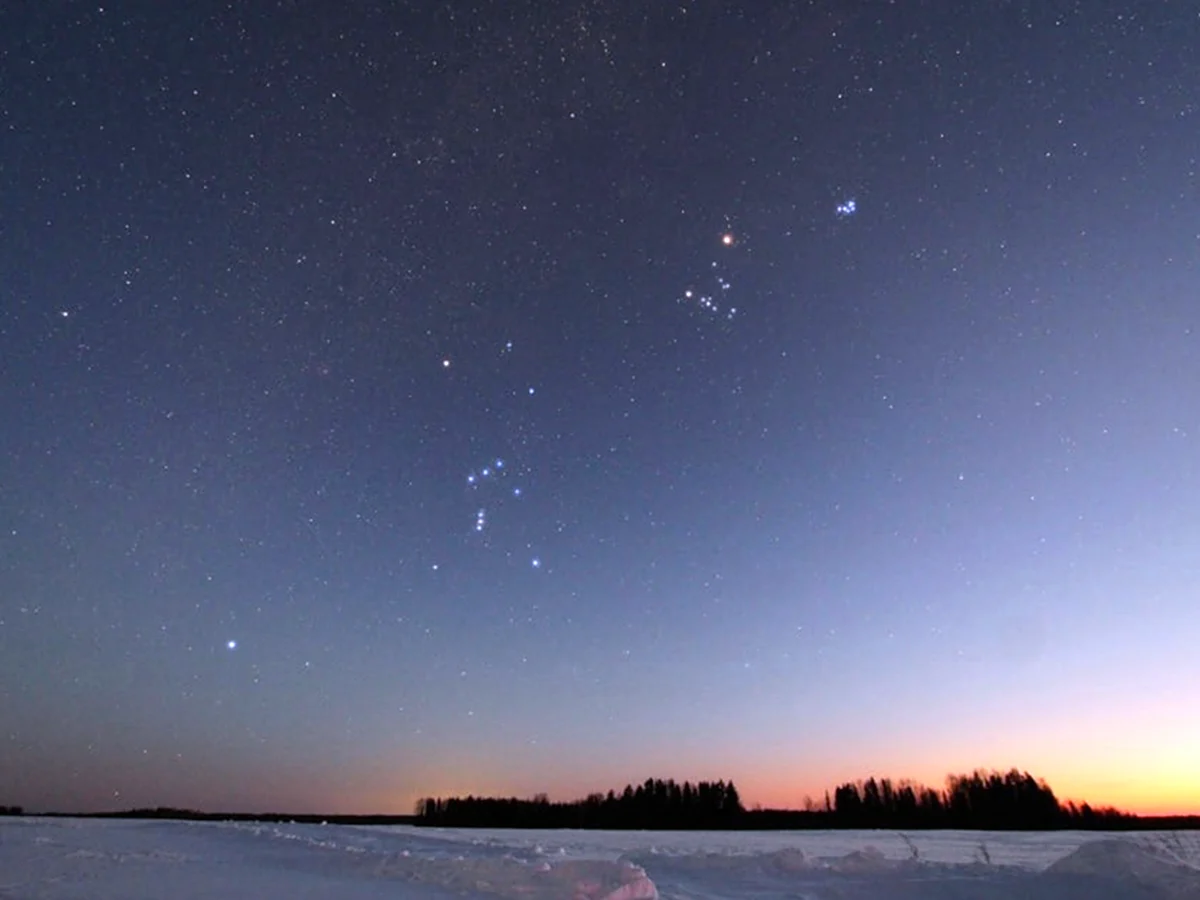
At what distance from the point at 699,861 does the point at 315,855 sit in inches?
297

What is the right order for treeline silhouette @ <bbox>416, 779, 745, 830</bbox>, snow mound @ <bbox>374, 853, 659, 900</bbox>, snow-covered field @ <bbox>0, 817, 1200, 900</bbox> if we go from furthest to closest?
treeline silhouette @ <bbox>416, 779, 745, 830</bbox>, snow-covered field @ <bbox>0, 817, 1200, 900</bbox>, snow mound @ <bbox>374, 853, 659, 900</bbox>

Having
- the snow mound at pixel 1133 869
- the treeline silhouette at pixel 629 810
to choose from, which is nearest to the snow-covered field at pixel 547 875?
the snow mound at pixel 1133 869

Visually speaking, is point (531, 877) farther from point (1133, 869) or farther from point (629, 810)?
point (629, 810)

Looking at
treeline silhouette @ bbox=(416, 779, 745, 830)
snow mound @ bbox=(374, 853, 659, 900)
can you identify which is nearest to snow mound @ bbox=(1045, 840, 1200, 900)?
snow mound @ bbox=(374, 853, 659, 900)

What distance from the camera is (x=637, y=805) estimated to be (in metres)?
95.4

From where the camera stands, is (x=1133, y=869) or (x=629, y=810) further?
(x=629, y=810)

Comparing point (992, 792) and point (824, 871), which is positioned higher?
point (992, 792)

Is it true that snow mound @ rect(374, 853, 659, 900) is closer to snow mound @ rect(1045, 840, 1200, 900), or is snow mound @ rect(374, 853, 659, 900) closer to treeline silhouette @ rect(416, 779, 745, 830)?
snow mound @ rect(1045, 840, 1200, 900)

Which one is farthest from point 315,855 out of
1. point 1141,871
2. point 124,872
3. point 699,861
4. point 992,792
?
point 992,792

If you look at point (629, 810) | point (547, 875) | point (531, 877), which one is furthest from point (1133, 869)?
point (629, 810)

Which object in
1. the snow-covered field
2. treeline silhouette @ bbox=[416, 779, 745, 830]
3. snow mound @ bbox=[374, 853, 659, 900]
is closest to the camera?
snow mound @ bbox=[374, 853, 659, 900]

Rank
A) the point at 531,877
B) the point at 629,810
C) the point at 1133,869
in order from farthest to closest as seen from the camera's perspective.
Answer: the point at 629,810
the point at 531,877
the point at 1133,869

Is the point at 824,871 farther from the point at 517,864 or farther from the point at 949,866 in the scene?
the point at 517,864

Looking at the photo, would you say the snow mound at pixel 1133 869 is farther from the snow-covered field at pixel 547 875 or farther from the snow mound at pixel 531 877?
the snow mound at pixel 531 877
